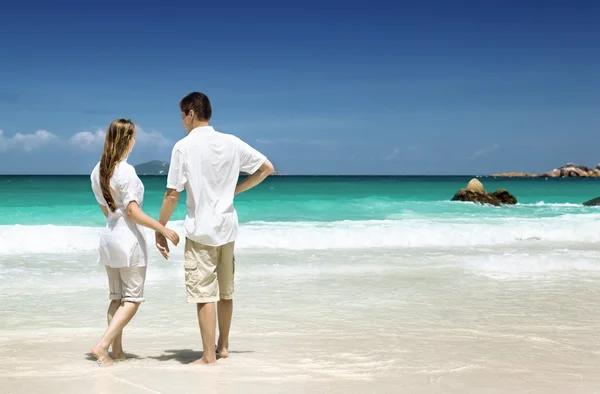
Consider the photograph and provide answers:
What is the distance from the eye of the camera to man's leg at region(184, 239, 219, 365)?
4.38 metres

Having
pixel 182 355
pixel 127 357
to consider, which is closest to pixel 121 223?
pixel 127 357

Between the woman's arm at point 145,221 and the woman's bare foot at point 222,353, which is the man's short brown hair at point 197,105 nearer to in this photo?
the woman's arm at point 145,221

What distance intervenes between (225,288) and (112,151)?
1.28m

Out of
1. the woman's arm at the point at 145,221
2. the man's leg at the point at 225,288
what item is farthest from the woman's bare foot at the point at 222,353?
the woman's arm at the point at 145,221

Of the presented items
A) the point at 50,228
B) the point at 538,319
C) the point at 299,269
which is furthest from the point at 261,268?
the point at 50,228

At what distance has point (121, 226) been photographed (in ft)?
14.4

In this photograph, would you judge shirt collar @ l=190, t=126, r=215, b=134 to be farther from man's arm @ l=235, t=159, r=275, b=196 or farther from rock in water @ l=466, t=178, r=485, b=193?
rock in water @ l=466, t=178, r=485, b=193

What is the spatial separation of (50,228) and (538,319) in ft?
39.0

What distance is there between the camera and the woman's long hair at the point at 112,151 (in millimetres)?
4316

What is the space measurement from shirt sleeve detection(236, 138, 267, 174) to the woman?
0.71 metres

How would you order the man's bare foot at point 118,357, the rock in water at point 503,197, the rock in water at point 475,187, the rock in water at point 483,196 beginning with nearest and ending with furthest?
the man's bare foot at point 118,357 < the rock in water at point 483,196 < the rock in water at point 503,197 < the rock in water at point 475,187

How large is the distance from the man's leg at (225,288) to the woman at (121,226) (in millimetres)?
393

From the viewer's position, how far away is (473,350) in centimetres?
507

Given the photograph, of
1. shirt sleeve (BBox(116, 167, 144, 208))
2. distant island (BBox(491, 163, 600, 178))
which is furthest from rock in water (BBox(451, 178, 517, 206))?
distant island (BBox(491, 163, 600, 178))
